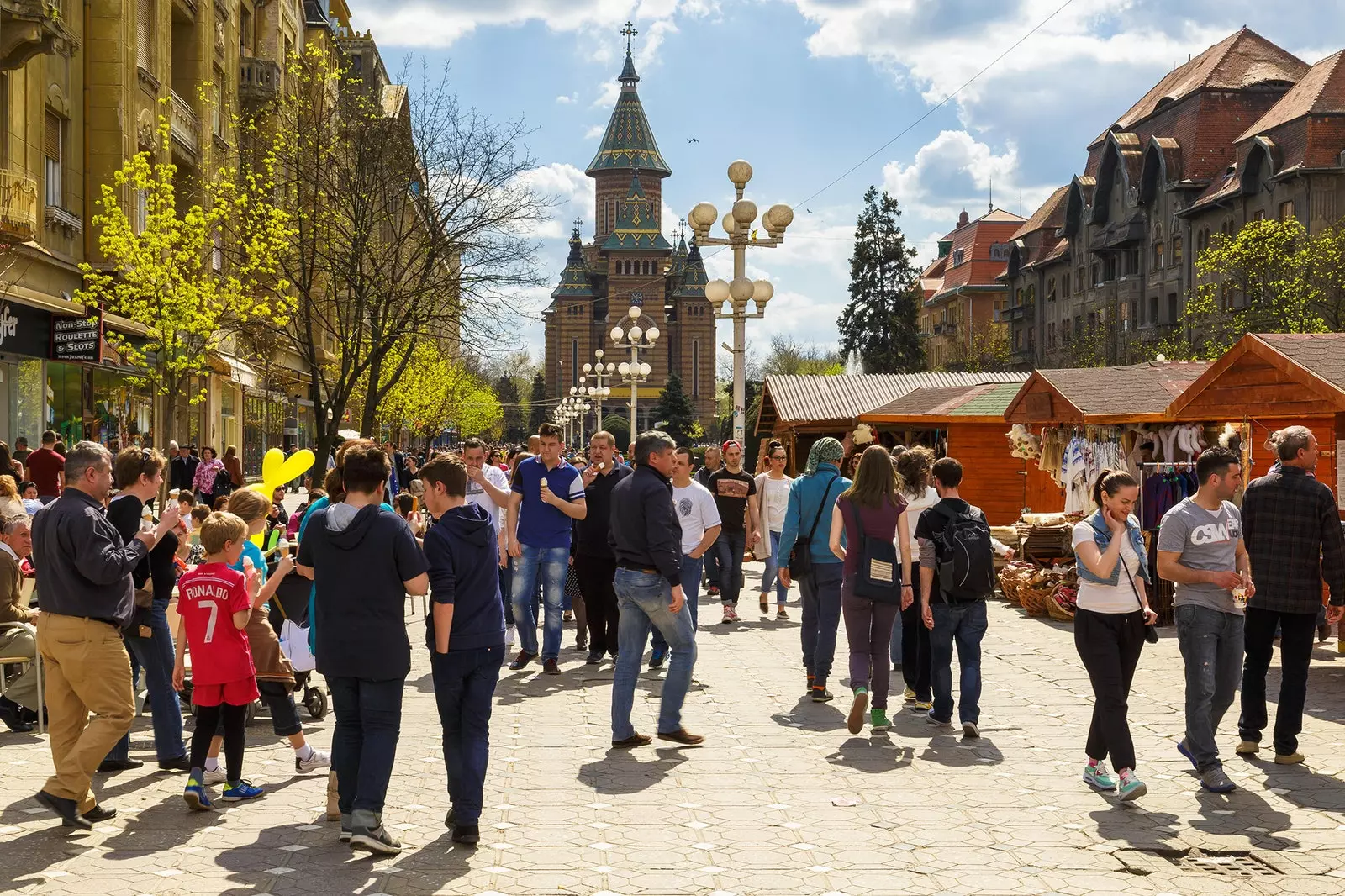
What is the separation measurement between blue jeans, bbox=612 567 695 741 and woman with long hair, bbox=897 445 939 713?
1.93 meters

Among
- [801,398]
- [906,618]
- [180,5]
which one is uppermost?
[180,5]

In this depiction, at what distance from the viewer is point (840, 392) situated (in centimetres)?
3347

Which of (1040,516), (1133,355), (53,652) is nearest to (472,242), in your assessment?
(1040,516)

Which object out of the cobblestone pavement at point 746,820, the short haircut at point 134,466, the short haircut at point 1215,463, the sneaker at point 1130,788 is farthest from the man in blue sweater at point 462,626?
the short haircut at point 1215,463

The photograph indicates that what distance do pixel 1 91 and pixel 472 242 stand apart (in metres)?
8.75

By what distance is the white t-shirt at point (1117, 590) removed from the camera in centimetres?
744

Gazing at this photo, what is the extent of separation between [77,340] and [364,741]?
19.2 meters

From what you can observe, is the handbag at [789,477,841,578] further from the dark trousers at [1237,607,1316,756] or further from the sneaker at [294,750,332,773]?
the sneaker at [294,750,332,773]

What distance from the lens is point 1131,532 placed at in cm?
759

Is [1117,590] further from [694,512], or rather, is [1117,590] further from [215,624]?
[694,512]

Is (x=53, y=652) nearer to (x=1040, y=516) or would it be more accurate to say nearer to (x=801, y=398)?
(x=1040, y=516)

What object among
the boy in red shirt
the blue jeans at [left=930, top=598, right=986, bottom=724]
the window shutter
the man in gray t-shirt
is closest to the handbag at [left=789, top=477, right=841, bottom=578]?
the blue jeans at [left=930, top=598, right=986, bottom=724]

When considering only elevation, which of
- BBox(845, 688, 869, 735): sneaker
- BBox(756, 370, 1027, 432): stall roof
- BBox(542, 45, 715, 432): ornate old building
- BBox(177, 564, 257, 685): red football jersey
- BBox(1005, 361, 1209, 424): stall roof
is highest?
BBox(542, 45, 715, 432): ornate old building

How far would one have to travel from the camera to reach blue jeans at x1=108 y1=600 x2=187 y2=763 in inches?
313
